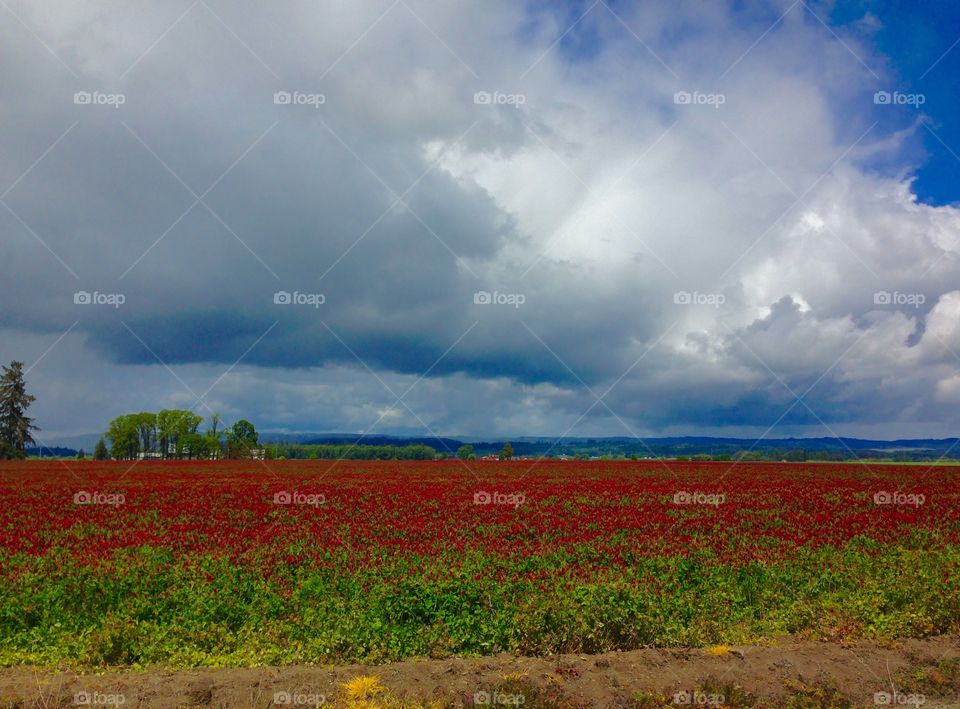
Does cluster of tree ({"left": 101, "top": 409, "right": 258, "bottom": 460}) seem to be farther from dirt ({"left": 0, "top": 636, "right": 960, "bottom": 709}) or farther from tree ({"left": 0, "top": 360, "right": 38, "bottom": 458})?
dirt ({"left": 0, "top": 636, "right": 960, "bottom": 709})

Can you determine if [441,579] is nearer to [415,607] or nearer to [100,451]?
[415,607]

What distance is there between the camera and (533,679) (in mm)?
7070

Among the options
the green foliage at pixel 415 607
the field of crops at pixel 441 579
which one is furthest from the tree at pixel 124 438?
the green foliage at pixel 415 607

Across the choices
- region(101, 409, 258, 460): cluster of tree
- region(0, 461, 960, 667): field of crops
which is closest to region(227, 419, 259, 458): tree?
region(101, 409, 258, 460): cluster of tree

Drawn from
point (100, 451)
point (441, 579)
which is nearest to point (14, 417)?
point (100, 451)

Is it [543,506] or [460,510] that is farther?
[543,506]

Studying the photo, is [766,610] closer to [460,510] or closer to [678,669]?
[678,669]

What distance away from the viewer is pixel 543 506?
20250mm

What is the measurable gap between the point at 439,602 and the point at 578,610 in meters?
1.83

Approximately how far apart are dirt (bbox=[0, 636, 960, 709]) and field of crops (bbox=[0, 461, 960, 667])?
44 cm

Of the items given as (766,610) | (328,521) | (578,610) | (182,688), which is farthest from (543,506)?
(182,688)

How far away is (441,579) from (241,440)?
300ft

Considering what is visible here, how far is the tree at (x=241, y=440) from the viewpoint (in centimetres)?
8456

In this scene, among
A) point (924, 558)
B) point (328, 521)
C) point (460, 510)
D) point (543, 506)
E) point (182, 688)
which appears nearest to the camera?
point (182, 688)
